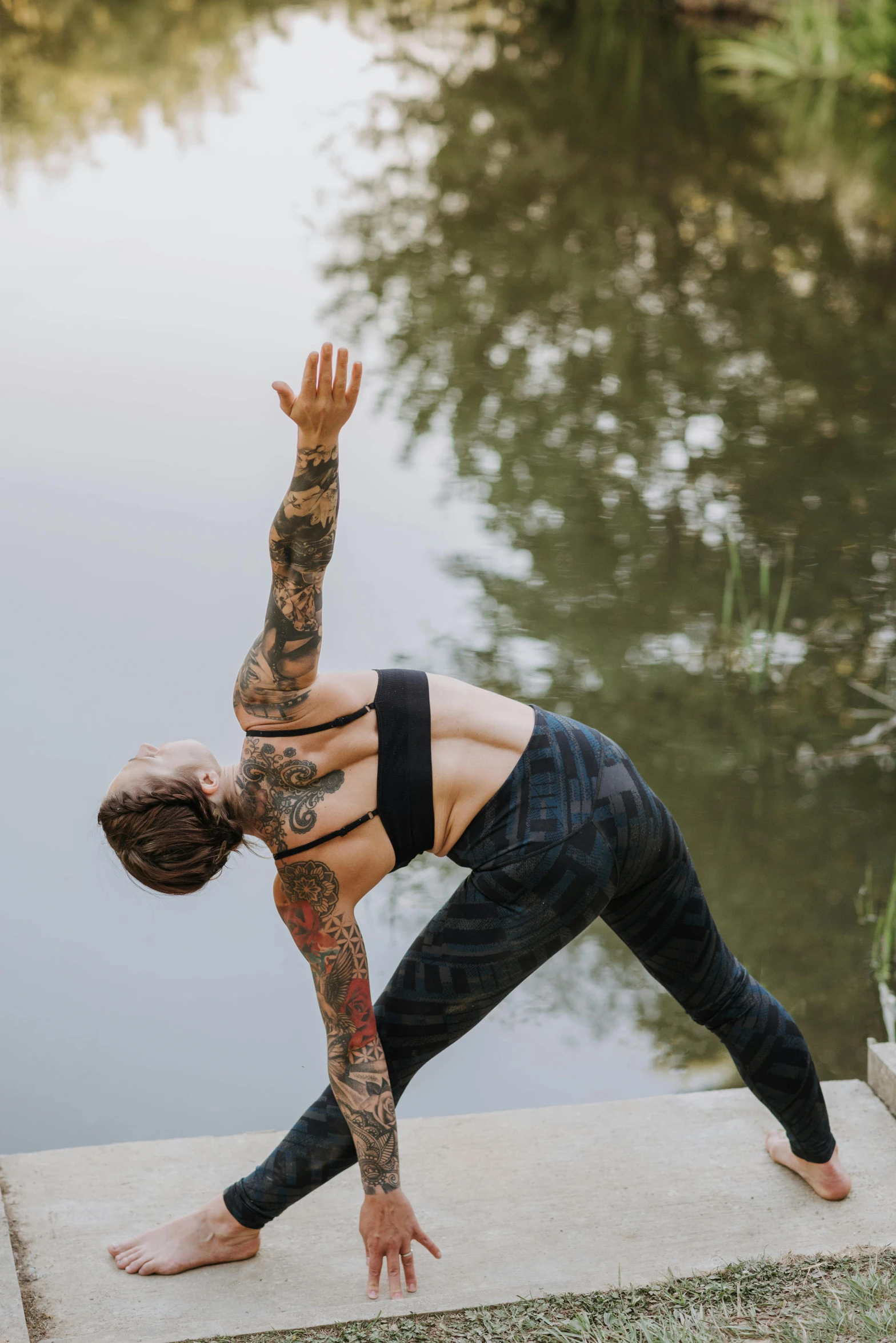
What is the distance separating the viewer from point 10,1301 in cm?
231

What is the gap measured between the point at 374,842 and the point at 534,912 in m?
0.30

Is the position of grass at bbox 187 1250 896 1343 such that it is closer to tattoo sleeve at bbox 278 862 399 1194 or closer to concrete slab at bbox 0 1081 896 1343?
concrete slab at bbox 0 1081 896 1343

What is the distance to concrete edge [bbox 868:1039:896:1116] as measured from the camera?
9.95 feet

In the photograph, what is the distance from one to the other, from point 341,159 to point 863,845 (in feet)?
32.4

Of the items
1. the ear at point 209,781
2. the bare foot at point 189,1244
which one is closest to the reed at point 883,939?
the bare foot at point 189,1244

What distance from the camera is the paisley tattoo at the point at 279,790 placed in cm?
225

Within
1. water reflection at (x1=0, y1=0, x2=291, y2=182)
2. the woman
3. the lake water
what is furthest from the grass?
water reflection at (x1=0, y1=0, x2=291, y2=182)

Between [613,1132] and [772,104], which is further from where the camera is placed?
[772,104]

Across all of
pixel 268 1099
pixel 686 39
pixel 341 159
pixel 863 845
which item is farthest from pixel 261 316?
pixel 686 39

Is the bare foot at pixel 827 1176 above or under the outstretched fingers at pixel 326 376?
under

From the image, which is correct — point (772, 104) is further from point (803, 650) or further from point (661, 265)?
point (803, 650)

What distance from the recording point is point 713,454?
7.52m

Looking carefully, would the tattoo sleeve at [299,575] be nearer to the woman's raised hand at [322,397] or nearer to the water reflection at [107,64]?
the woman's raised hand at [322,397]

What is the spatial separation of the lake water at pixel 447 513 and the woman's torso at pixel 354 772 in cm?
149
